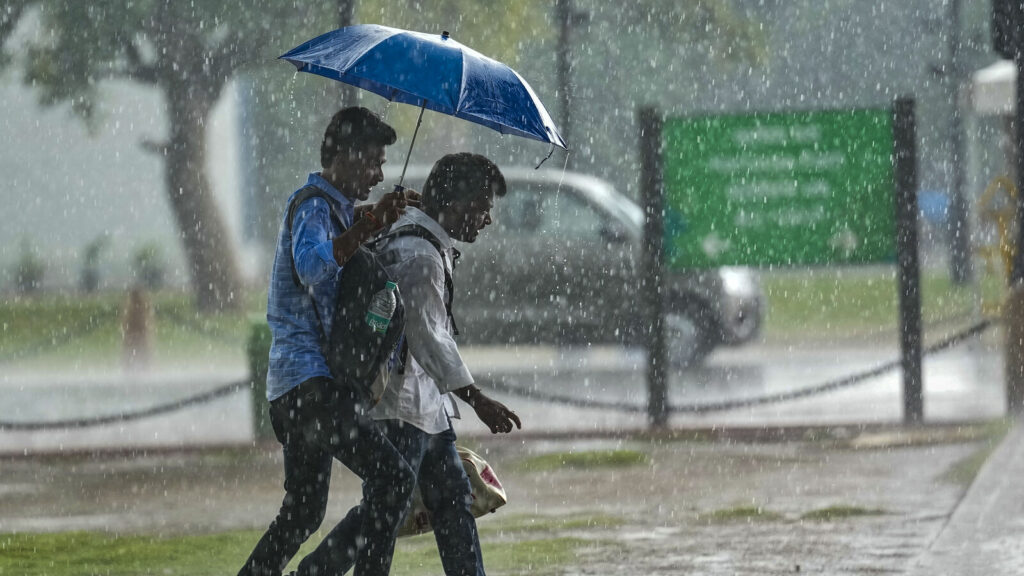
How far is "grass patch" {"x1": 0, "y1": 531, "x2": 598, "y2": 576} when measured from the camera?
21.6 feet

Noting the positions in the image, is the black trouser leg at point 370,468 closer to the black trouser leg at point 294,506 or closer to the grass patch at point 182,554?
the black trouser leg at point 294,506

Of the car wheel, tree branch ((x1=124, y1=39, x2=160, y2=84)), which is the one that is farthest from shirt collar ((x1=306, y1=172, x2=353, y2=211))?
tree branch ((x1=124, y1=39, x2=160, y2=84))

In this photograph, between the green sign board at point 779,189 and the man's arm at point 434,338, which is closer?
the man's arm at point 434,338

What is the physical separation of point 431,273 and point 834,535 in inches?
114

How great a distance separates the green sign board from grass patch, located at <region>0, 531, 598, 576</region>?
4.48m

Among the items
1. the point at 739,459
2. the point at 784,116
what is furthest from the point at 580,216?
the point at 739,459

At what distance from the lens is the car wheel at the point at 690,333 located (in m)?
15.7

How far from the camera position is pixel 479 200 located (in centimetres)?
492

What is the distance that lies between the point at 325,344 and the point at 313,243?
28 centimetres

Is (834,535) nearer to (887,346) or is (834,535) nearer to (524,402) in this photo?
(524,402)

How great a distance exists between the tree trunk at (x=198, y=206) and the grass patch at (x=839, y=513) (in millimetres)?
22529

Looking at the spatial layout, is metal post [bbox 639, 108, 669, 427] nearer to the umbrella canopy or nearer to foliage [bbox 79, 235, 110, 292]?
the umbrella canopy

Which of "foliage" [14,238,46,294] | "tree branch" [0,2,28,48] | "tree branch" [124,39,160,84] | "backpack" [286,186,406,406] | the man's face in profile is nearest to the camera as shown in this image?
"backpack" [286,186,406,406]

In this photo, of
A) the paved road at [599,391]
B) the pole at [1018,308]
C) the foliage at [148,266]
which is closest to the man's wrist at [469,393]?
the paved road at [599,391]
